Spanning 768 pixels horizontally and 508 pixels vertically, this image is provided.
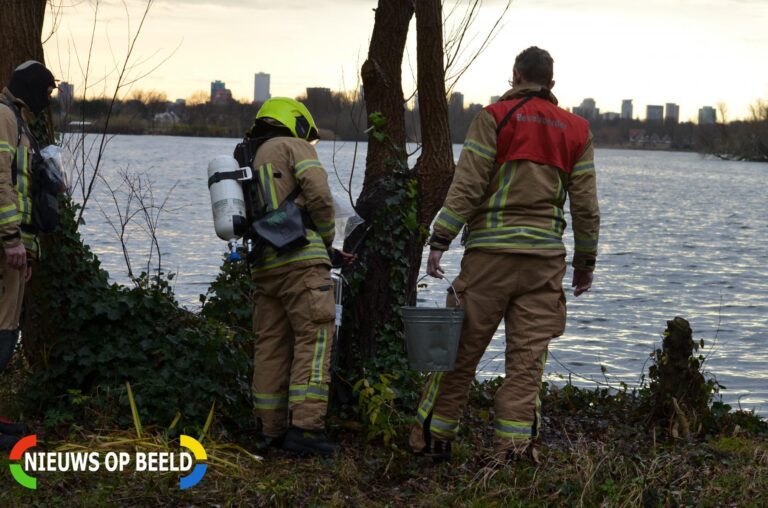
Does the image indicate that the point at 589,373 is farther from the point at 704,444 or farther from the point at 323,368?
the point at 323,368

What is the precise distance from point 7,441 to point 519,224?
3036 millimetres

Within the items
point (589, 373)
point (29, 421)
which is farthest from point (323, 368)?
point (589, 373)

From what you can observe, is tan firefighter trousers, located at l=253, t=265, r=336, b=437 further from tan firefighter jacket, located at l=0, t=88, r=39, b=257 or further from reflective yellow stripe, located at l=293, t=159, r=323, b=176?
tan firefighter jacket, located at l=0, t=88, r=39, b=257

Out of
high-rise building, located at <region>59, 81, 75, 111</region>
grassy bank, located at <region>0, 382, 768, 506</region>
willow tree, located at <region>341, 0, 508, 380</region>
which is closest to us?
grassy bank, located at <region>0, 382, 768, 506</region>

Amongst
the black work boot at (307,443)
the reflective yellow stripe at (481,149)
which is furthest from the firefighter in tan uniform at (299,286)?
the reflective yellow stripe at (481,149)

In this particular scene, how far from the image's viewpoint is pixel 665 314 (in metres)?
16.5

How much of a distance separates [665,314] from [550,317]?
37.4 feet

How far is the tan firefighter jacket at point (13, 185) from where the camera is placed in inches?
217

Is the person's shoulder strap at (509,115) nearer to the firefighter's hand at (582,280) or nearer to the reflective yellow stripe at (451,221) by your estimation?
the reflective yellow stripe at (451,221)

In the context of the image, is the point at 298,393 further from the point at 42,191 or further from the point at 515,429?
the point at 42,191

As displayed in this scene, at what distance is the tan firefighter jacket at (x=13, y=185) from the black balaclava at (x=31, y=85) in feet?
0.13

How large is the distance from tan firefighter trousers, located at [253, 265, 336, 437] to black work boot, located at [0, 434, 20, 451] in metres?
1.37

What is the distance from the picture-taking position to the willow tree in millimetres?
6883

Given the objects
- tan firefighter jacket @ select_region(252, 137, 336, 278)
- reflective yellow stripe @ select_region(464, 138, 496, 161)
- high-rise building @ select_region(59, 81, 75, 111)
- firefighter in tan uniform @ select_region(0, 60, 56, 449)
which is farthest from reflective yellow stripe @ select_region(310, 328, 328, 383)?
high-rise building @ select_region(59, 81, 75, 111)
